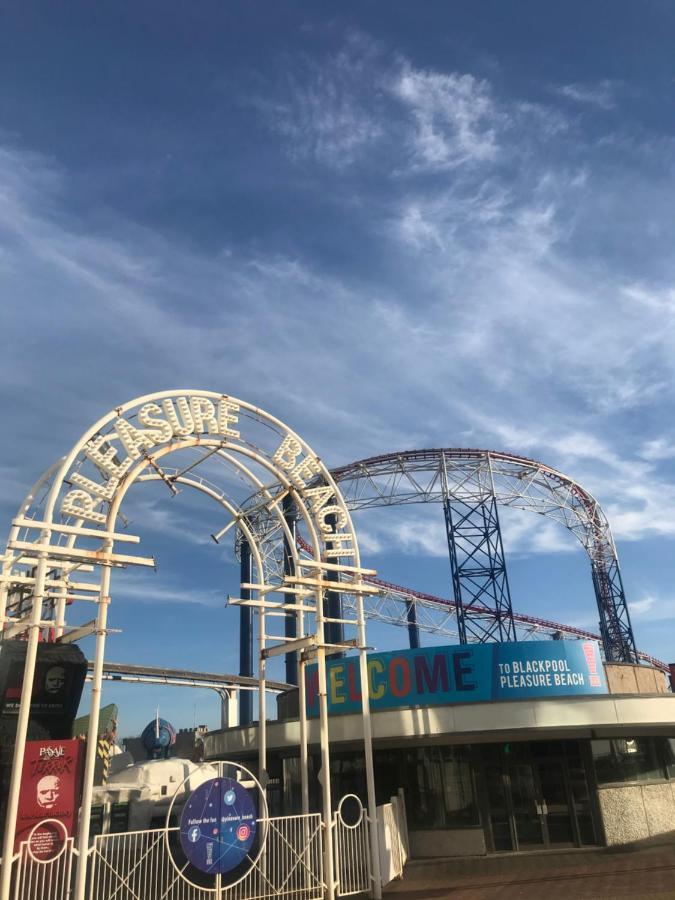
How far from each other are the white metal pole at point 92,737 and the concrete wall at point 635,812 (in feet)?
37.6

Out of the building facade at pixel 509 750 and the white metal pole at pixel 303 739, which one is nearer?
the white metal pole at pixel 303 739

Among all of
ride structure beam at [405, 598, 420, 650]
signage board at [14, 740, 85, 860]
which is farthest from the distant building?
signage board at [14, 740, 85, 860]

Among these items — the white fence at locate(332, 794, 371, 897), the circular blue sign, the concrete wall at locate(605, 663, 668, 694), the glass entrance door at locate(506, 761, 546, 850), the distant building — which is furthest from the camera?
the distant building

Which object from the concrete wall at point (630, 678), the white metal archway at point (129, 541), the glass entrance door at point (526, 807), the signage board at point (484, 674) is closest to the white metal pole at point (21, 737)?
the white metal archway at point (129, 541)

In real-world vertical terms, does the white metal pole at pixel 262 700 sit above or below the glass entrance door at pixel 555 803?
above

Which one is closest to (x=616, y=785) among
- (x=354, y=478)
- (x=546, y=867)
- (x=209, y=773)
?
(x=546, y=867)

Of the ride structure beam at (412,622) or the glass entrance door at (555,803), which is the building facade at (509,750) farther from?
the ride structure beam at (412,622)

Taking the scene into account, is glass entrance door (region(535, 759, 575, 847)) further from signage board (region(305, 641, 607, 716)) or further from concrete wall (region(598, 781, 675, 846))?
signage board (region(305, 641, 607, 716))

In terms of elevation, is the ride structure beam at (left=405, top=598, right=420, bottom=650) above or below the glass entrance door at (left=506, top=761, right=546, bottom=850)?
above

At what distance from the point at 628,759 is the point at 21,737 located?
1382 centimetres

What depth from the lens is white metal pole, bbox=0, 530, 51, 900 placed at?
862 cm

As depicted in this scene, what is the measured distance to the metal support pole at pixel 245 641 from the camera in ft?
154

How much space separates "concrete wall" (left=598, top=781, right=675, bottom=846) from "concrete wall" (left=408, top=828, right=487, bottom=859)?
2911 mm

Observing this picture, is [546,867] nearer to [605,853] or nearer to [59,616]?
[605,853]
